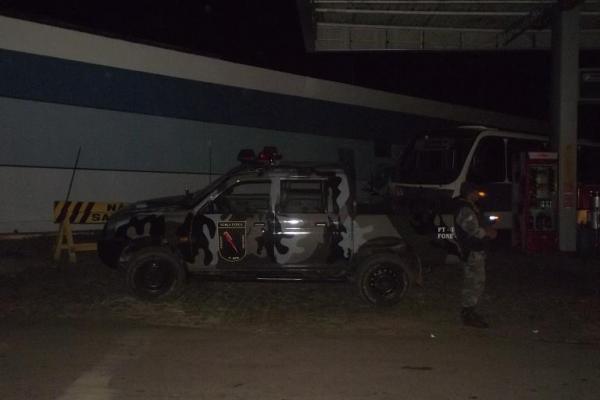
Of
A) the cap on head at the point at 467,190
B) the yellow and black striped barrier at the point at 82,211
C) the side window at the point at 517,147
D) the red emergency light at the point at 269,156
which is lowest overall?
the yellow and black striped barrier at the point at 82,211

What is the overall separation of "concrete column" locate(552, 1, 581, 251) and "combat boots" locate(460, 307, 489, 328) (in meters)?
7.67

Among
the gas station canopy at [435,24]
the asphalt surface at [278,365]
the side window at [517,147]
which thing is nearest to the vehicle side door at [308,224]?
the asphalt surface at [278,365]

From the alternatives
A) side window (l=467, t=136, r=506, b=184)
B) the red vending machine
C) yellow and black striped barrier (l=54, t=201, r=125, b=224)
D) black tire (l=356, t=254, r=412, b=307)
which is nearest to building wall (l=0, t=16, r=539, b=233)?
yellow and black striped barrier (l=54, t=201, r=125, b=224)

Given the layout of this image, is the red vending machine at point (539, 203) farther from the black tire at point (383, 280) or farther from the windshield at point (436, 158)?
the black tire at point (383, 280)

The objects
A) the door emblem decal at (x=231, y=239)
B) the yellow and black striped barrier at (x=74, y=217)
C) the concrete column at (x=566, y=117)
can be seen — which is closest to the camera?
the door emblem decal at (x=231, y=239)

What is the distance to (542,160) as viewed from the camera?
1548 centimetres

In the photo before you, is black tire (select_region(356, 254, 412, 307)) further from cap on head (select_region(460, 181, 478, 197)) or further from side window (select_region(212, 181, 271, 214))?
side window (select_region(212, 181, 271, 214))

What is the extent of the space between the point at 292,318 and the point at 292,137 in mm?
A: 13745

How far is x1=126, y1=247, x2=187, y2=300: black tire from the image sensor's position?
952cm

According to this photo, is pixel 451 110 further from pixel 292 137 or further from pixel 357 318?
pixel 357 318

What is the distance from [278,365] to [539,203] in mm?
10488

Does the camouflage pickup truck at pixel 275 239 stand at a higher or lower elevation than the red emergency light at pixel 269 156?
lower

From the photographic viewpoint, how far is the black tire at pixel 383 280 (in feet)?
31.2

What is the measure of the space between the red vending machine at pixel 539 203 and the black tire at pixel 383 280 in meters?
6.94
